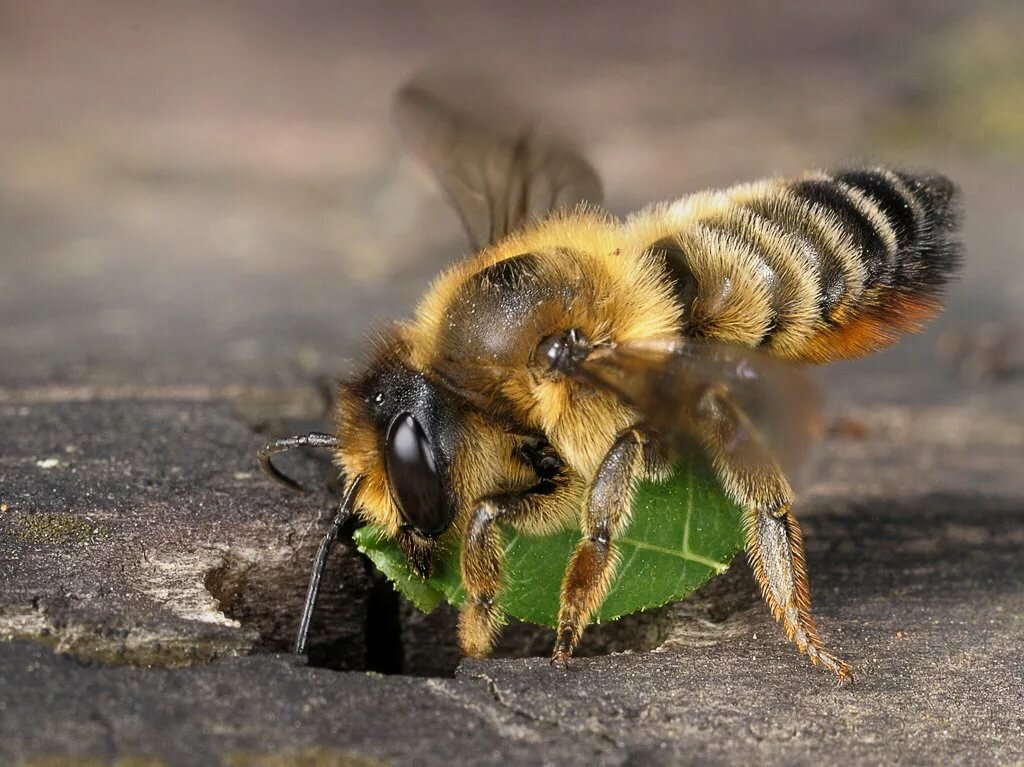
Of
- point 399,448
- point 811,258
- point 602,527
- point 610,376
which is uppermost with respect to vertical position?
point 811,258

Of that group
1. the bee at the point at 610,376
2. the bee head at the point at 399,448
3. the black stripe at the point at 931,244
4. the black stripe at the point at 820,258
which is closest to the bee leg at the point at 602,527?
the bee at the point at 610,376

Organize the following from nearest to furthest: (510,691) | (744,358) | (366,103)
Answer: (510,691) → (744,358) → (366,103)

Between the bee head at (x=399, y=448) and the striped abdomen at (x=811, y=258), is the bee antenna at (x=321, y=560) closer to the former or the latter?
the bee head at (x=399, y=448)

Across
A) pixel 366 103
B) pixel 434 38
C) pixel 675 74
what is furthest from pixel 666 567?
pixel 434 38

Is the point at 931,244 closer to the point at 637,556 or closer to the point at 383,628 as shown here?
the point at 637,556

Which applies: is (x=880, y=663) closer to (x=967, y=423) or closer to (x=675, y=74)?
(x=967, y=423)

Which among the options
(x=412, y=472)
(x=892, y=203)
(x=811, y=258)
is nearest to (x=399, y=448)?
(x=412, y=472)

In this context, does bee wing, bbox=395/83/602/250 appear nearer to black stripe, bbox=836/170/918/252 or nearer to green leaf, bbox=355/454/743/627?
black stripe, bbox=836/170/918/252

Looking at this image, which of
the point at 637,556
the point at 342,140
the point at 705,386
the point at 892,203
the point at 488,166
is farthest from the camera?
the point at 342,140
